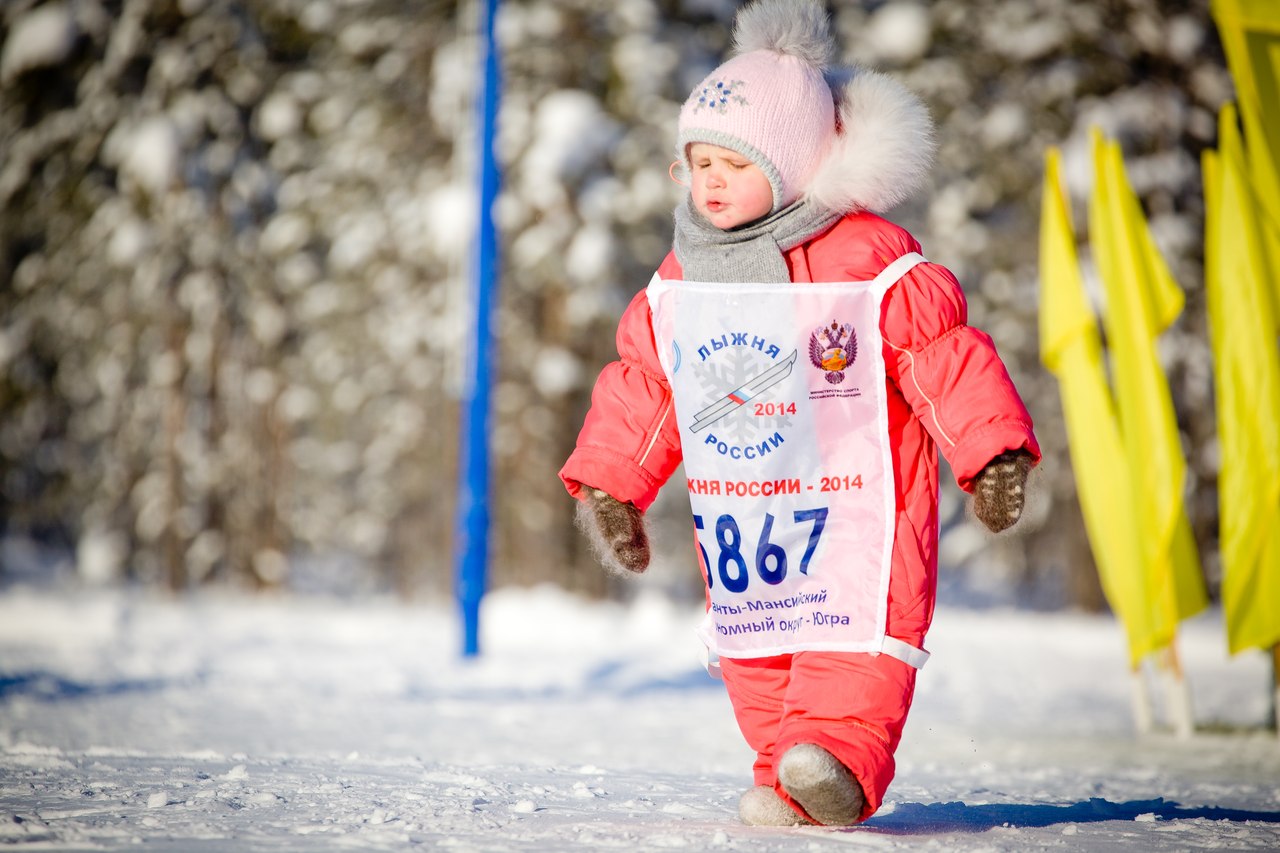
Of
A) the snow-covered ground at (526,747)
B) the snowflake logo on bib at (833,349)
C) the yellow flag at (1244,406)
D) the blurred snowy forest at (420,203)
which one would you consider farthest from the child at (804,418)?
the blurred snowy forest at (420,203)

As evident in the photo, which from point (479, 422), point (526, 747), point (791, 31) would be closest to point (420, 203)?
point (479, 422)

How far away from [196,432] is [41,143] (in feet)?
16.8

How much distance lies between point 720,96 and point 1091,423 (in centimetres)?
350

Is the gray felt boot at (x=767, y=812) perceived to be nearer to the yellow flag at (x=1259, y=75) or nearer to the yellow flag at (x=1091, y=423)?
the yellow flag at (x=1091, y=423)

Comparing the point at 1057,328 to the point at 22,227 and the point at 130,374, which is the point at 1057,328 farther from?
the point at 130,374

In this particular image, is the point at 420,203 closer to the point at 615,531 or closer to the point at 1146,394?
the point at 1146,394

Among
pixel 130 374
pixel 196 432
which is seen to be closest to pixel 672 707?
pixel 196 432

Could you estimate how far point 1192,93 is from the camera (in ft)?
44.2

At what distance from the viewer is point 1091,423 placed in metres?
5.82

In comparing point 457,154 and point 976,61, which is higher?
point 976,61

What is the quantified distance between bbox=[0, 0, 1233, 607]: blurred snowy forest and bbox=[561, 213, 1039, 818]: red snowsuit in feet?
21.4

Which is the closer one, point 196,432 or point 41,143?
point 41,143

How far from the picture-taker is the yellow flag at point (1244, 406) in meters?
5.21

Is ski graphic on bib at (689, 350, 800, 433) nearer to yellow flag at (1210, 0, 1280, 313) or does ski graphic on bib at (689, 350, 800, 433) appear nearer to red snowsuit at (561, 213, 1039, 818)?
red snowsuit at (561, 213, 1039, 818)
